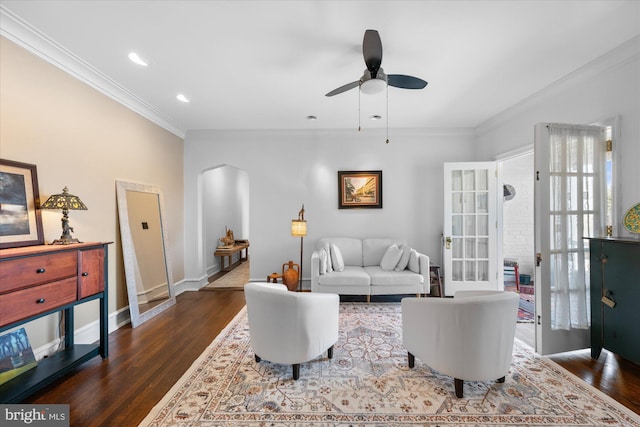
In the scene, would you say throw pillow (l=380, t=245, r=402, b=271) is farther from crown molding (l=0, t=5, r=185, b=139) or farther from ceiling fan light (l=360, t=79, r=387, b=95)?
crown molding (l=0, t=5, r=185, b=139)

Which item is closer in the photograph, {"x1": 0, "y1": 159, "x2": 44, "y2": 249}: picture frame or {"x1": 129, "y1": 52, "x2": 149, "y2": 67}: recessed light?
{"x1": 0, "y1": 159, "x2": 44, "y2": 249}: picture frame

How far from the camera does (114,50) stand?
7.85 ft

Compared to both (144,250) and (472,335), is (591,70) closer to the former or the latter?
(472,335)

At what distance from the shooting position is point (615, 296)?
2234 mm

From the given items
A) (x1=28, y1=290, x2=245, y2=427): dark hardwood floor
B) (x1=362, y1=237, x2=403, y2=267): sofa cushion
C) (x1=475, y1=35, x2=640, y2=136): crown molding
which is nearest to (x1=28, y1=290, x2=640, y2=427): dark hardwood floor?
(x1=28, y1=290, x2=245, y2=427): dark hardwood floor

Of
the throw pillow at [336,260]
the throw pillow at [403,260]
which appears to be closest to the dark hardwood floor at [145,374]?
the throw pillow at [336,260]

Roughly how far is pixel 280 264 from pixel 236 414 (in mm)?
3029

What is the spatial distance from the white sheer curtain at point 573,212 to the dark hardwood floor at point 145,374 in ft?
1.42

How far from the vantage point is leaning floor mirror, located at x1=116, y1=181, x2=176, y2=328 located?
125 inches

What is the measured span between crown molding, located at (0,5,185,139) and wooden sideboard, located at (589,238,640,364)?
503 cm

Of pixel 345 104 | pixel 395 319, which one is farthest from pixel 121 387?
pixel 345 104

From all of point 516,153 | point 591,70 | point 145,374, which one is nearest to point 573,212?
point 591,70

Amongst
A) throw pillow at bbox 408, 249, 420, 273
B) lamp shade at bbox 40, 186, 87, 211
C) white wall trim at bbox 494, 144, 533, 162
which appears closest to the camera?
lamp shade at bbox 40, 186, 87, 211

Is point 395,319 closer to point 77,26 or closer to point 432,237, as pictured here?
point 432,237
